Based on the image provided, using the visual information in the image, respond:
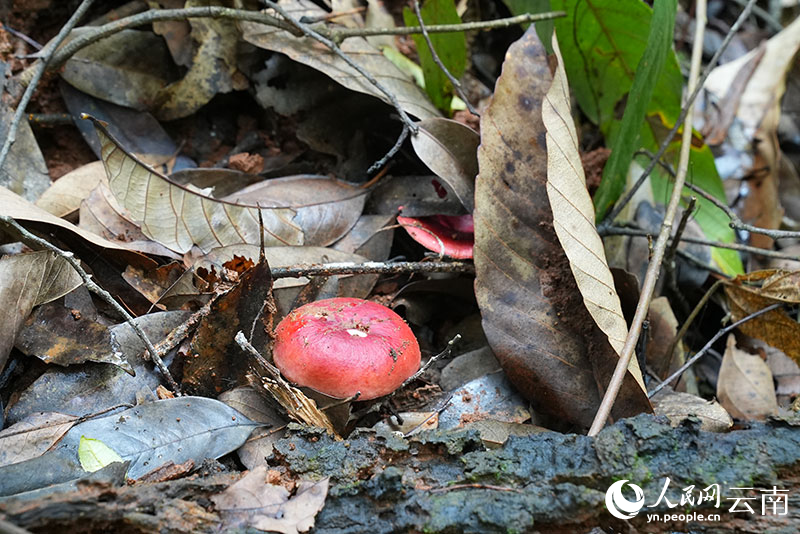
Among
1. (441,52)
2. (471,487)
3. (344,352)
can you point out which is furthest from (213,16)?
(471,487)

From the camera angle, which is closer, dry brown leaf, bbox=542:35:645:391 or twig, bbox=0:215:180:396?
twig, bbox=0:215:180:396

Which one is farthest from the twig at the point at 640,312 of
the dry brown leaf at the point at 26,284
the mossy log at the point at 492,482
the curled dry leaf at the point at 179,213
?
the dry brown leaf at the point at 26,284

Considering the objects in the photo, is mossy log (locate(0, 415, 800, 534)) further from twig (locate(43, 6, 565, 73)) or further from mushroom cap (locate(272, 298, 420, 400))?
twig (locate(43, 6, 565, 73))

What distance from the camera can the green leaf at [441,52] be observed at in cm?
263

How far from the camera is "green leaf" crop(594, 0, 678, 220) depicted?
7.26ft

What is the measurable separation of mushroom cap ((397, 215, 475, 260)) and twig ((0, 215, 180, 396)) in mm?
862

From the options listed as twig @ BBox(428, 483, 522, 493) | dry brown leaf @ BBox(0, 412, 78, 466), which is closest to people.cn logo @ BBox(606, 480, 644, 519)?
twig @ BBox(428, 483, 522, 493)

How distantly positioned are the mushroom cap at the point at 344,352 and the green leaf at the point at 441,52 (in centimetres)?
115

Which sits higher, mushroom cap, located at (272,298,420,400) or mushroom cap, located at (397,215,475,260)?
mushroom cap, located at (397,215,475,260)

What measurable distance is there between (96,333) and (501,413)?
1.12 m

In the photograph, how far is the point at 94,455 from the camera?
5.19 feet

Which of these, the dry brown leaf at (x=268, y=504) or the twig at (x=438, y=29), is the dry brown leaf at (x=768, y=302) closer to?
the twig at (x=438, y=29)

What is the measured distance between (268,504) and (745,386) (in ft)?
5.97

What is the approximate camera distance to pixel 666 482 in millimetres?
1440
